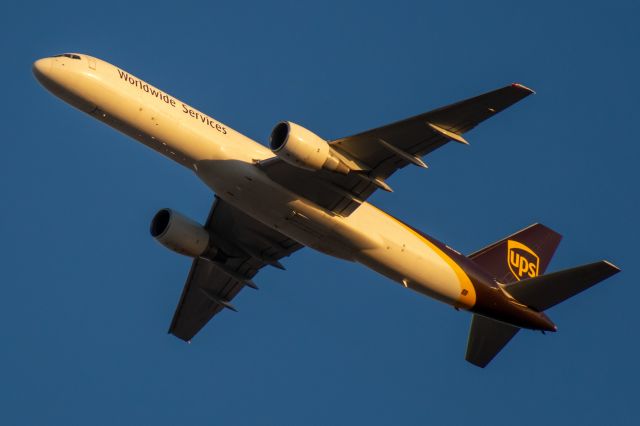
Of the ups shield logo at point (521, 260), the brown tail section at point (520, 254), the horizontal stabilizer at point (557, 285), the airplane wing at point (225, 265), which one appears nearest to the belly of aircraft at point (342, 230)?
the horizontal stabilizer at point (557, 285)

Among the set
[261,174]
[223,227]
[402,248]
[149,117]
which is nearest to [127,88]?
[149,117]

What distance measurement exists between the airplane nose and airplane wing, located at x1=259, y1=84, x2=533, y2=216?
947 cm

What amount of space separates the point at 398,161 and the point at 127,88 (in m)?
11.6

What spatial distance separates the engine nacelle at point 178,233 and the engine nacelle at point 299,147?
30.4ft

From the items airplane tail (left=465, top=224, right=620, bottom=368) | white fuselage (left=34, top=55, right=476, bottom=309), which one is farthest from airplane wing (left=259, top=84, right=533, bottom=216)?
airplane tail (left=465, top=224, right=620, bottom=368)

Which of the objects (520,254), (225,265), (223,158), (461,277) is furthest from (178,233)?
(520,254)

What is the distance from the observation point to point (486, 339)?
50531 mm

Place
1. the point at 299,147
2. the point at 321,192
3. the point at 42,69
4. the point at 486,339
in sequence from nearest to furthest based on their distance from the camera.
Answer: the point at 299,147, the point at 42,69, the point at 321,192, the point at 486,339

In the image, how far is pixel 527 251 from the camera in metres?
52.6

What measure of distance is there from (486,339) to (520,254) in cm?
481

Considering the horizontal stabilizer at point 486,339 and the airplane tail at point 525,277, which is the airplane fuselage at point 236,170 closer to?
the airplane tail at point 525,277

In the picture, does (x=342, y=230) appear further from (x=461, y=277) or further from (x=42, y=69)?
(x=42, y=69)

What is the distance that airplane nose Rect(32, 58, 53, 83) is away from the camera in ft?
139

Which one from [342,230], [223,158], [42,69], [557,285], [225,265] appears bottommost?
[225,265]
